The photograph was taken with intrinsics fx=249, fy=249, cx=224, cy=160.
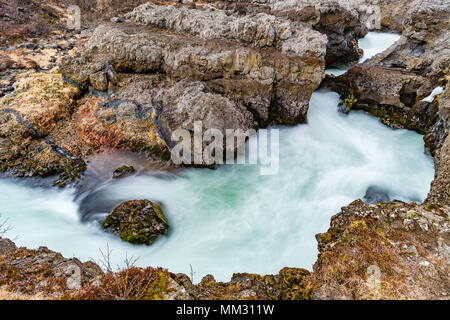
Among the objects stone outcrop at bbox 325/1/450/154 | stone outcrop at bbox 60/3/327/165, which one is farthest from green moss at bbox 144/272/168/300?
stone outcrop at bbox 325/1/450/154

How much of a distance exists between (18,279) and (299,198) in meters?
7.93

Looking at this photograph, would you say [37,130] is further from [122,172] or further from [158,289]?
[158,289]

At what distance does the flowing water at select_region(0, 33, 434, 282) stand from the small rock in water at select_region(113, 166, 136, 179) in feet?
0.70

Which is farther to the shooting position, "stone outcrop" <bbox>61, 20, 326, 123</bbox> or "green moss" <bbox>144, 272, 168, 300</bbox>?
"stone outcrop" <bbox>61, 20, 326, 123</bbox>

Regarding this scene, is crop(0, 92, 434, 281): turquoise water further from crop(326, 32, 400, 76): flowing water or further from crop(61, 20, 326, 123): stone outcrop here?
crop(326, 32, 400, 76): flowing water

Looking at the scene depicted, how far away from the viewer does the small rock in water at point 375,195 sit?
8547 mm

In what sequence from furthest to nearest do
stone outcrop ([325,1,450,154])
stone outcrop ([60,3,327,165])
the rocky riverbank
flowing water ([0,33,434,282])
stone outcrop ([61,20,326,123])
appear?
1. stone outcrop ([325,1,450,154])
2. stone outcrop ([61,20,326,123])
3. stone outcrop ([60,3,327,165])
4. the rocky riverbank
5. flowing water ([0,33,434,282])

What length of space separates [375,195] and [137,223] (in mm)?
8005

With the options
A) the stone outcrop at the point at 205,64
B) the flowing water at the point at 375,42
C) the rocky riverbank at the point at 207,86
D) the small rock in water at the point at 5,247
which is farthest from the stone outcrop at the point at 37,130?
the flowing water at the point at 375,42

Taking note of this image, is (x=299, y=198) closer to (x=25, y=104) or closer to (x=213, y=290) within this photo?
(x=213, y=290)

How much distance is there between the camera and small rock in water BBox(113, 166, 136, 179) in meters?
9.25

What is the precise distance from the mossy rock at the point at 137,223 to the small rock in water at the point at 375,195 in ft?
22.6

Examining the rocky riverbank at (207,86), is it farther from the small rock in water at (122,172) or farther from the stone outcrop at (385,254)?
the small rock in water at (122,172)
